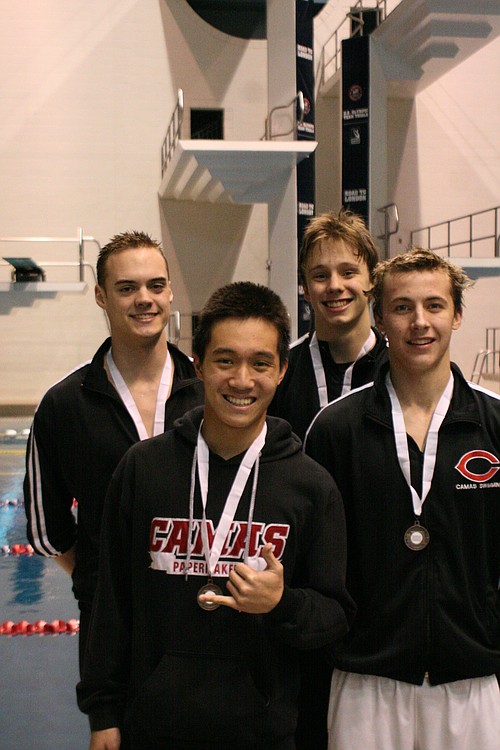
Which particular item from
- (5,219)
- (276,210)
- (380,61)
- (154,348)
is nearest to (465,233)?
(380,61)

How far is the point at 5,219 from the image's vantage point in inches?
623

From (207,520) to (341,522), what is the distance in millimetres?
316

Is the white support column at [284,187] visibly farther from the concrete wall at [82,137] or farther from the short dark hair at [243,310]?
the short dark hair at [243,310]

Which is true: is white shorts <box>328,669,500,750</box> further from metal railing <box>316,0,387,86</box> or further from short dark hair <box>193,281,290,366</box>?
metal railing <box>316,0,387,86</box>

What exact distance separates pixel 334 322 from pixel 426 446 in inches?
28.9

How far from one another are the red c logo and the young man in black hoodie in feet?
1.33

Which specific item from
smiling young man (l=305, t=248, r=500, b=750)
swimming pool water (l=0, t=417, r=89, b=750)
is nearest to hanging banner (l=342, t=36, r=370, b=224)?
swimming pool water (l=0, t=417, r=89, b=750)

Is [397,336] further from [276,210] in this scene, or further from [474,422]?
[276,210]

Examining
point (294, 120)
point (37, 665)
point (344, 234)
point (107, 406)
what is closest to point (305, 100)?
point (294, 120)

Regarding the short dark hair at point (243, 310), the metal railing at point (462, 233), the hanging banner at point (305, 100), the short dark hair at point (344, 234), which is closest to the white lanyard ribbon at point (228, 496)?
the short dark hair at point (243, 310)

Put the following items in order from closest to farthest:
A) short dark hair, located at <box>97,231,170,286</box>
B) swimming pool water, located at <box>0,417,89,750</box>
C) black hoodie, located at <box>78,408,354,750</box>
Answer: black hoodie, located at <box>78,408,354,750</box> < short dark hair, located at <box>97,231,170,286</box> < swimming pool water, located at <box>0,417,89,750</box>

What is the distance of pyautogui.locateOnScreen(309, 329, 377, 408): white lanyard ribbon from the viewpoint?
2743 mm

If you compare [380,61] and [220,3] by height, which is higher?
[220,3]

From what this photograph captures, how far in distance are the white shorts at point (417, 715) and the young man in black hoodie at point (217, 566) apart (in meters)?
0.29
